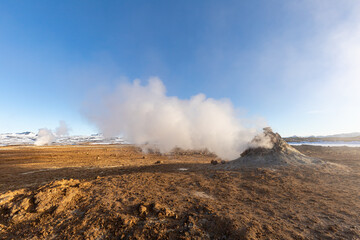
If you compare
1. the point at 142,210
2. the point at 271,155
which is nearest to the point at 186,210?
the point at 142,210

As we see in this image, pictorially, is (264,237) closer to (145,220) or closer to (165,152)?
(145,220)

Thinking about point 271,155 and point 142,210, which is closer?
point 142,210

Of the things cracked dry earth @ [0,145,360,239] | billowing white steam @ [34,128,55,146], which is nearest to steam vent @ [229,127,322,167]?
cracked dry earth @ [0,145,360,239]

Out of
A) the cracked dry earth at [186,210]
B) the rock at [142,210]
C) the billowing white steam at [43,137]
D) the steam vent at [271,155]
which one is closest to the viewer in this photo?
the cracked dry earth at [186,210]

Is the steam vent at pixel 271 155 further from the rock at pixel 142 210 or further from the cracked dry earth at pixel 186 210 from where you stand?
the rock at pixel 142 210

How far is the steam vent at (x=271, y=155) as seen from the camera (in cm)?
1177

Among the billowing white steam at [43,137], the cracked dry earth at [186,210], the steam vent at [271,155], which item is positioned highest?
Result: the billowing white steam at [43,137]

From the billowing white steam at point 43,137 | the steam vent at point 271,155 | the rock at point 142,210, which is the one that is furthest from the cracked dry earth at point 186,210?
the billowing white steam at point 43,137

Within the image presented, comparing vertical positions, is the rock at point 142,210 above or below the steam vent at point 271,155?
below

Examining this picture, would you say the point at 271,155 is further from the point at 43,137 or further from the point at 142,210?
the point at 43,137

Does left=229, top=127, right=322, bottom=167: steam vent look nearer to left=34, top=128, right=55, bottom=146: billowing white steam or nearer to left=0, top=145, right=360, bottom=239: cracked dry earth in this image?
left=0, top=145, right=360, bottom=239: cracked dry earth

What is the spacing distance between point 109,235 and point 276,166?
430 inches

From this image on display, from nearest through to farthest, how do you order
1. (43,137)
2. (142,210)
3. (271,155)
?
(142,210), (271,155), (43,137)

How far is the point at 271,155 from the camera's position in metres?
12.6
